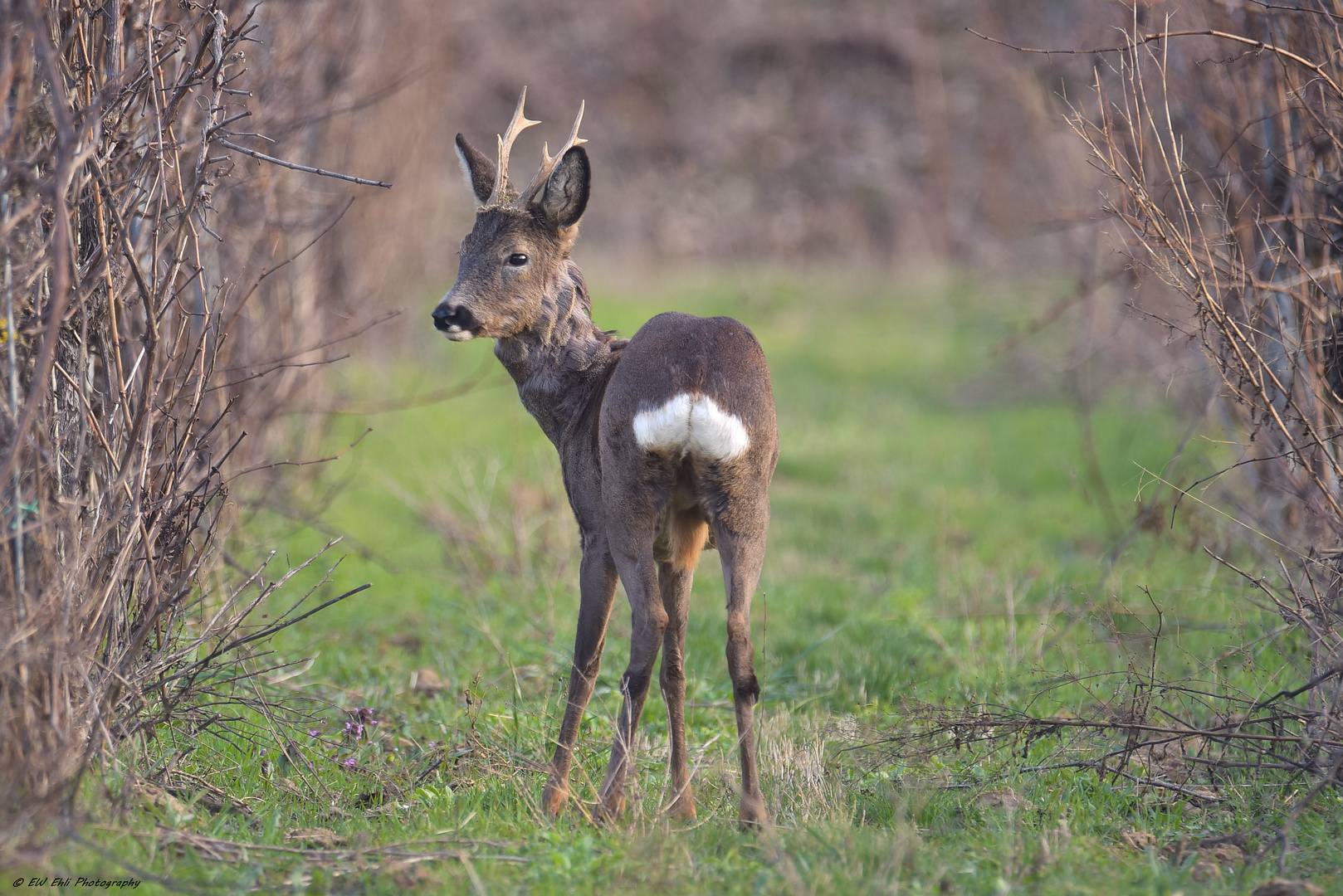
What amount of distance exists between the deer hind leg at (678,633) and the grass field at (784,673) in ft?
0.64

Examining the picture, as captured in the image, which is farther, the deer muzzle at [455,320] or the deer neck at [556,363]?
the deer neck at [556,363]

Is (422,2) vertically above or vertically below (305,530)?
above

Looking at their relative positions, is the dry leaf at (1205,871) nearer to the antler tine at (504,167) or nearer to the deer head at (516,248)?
the deer head at (516,248)

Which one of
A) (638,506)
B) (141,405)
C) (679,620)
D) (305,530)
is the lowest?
(305,530)

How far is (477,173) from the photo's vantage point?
4941 mm

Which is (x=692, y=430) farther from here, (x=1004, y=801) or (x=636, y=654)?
(x=1004, y=801)

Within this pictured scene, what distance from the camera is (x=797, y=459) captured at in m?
11.5

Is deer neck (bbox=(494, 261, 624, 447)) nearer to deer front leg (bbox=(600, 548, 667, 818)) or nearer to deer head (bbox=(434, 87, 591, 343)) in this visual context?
deer head (bbox=(434, 87, 591, 343))

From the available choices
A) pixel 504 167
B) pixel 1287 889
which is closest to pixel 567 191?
pixel 504 167

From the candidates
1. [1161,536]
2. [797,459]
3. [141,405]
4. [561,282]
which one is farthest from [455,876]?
[797,459]

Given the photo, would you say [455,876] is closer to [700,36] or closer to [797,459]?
[797,459]

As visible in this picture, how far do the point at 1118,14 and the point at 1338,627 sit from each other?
15.2 ft

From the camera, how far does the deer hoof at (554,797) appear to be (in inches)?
172

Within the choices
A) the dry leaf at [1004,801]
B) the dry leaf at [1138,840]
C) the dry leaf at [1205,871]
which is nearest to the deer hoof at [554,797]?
the dry leaf at [1004,801]
